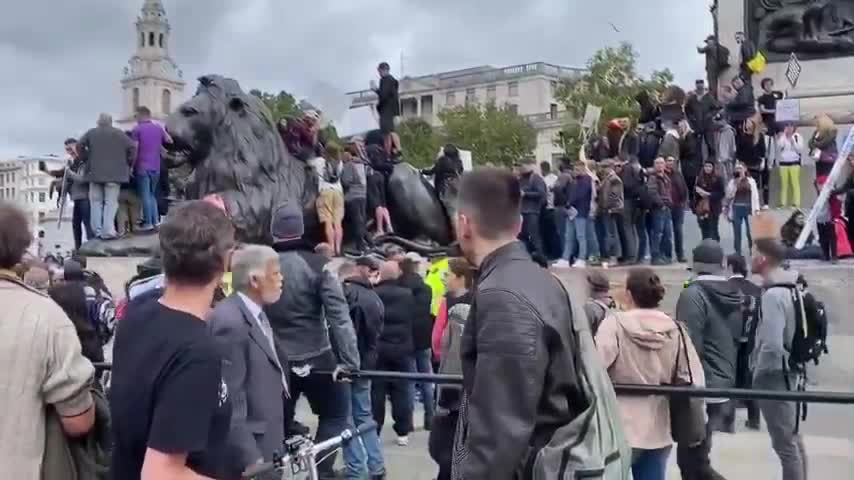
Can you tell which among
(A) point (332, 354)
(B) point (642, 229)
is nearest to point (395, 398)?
(A) point (332, 354)

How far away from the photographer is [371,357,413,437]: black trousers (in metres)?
9.38

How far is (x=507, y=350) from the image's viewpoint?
3.28 m

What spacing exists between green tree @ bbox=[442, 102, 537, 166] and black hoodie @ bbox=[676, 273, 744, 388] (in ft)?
224

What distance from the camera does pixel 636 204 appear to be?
15961 mm

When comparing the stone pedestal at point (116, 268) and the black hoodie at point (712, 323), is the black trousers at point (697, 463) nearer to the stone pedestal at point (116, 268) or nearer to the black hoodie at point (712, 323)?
the black hoodie at point (712, 323)

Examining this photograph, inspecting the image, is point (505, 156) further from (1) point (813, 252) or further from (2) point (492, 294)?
(2) point (492, 294)

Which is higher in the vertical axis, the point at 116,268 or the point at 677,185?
the point at 677,185

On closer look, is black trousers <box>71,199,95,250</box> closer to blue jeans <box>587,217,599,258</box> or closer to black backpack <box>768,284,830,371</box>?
blue jeans <box>587,217,599,258</box>

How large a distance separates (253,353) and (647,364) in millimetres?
2239

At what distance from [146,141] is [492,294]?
42.6 ft

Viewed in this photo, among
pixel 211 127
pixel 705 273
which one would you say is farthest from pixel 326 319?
pixel 211 127

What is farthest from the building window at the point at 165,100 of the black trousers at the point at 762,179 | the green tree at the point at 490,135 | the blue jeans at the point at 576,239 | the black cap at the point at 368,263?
the black cap at the point at 368,263

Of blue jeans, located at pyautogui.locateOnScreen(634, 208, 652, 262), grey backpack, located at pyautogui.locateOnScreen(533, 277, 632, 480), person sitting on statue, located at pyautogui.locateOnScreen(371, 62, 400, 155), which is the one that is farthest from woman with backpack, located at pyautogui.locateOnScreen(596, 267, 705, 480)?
person sitting on statue, located at pyautogui.locateOnScreen(371, 62, 400, 155)

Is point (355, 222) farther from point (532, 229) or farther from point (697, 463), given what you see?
point (697, 463)
